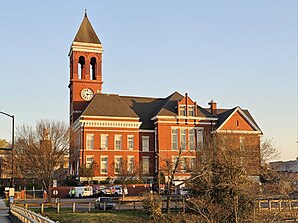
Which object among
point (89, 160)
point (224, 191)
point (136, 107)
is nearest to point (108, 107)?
point (136, 107)

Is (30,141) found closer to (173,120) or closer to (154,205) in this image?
(173,120)

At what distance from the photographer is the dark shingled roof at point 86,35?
3177 inches

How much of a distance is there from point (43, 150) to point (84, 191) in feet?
28.8

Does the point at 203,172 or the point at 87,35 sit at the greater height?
the point at 87,35

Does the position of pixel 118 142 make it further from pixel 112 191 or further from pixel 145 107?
pixel 112 191

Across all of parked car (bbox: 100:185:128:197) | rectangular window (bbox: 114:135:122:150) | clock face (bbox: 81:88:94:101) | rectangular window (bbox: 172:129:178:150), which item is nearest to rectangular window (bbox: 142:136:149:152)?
rectangular window (bbox: 172:129:178:150)

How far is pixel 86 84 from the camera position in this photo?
78.0 m

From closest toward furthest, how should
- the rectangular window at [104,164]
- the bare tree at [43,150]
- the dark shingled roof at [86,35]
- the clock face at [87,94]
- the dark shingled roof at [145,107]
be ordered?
1. the bare tree at [43,150]
2. the rectangular window at [104,164]
3. the dark shingled roof at [145,107]
4. the clock face at [87,94]
5. the dark shingled roof at [86,35]

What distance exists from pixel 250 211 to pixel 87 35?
6188 cm

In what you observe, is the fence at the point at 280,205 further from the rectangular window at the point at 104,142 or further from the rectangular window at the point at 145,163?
the rectangular window at the point at 145,163

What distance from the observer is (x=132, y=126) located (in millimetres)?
71125

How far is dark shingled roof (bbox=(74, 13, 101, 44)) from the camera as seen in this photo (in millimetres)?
80688

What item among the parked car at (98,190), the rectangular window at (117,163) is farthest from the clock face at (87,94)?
the parked car at (98,190)

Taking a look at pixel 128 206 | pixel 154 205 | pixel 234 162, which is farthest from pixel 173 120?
pixel 234 162
